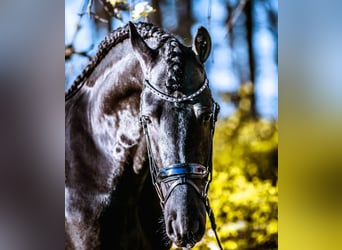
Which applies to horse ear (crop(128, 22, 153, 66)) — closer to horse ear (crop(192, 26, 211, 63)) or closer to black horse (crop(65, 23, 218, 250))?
black horse (crop(65, 23, 218, 250))

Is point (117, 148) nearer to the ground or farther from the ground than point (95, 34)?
nearer to the ground

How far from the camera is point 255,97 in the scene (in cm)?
191

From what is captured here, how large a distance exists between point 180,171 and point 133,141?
22cm

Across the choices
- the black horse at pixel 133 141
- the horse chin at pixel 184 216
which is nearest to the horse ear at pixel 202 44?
the black horse at pixel 133 141

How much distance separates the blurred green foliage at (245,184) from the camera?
1.86 meters

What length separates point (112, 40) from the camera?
1.81 meters

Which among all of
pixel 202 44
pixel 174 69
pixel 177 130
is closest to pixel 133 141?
pixel 177 130

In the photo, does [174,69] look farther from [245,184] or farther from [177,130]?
[245,184]

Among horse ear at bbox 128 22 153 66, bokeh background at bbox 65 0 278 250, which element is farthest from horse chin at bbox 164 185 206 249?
horse ear at bbox 128 22 153 66

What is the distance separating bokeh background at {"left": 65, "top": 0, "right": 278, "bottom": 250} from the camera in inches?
71.5
